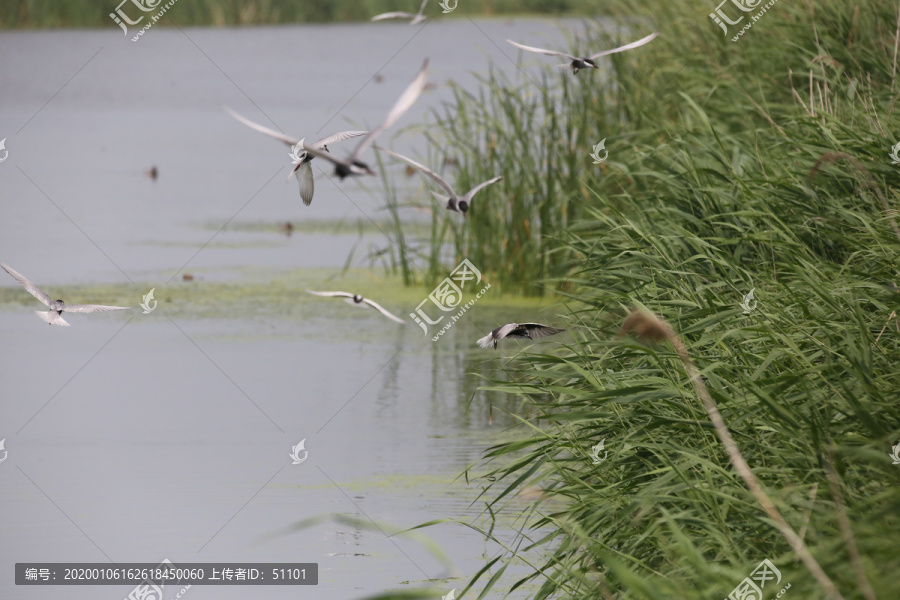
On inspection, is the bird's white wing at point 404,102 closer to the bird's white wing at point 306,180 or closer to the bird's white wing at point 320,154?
the bird's white wing at point 320,154

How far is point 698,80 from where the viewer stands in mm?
6801

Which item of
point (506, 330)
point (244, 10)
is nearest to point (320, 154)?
point (506, 330)

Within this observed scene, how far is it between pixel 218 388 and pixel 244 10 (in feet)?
68.3

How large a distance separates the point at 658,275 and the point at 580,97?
13.4 ft

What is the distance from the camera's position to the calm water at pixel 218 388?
13.5 ft

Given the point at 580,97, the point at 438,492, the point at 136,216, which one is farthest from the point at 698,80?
the point at 136,216

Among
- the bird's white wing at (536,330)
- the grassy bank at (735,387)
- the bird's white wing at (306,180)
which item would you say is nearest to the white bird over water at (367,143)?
the bird's white wing at (306,180)

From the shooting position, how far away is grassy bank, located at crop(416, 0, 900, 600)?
2.66 metres

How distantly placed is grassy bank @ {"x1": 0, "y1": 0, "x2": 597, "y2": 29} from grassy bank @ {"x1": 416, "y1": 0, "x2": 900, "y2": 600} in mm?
17875

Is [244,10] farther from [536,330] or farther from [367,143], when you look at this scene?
[367,143]

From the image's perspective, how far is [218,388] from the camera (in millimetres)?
5941

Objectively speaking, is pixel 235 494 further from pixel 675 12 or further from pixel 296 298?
pixel 675 12

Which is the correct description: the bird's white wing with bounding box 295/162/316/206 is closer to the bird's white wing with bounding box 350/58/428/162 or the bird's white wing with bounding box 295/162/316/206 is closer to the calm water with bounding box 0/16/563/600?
the bird's white wing with bounding box 350/58/428/162

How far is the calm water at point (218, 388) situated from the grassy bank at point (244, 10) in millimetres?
9592
